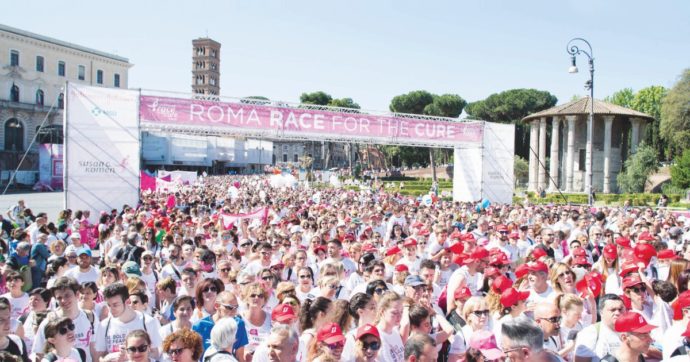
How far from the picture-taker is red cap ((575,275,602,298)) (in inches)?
250

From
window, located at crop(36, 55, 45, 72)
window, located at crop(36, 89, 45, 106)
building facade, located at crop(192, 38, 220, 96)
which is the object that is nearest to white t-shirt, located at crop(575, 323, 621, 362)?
window, located at crop(36, 89, 45, 106)

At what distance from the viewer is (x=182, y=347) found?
4.03 meters

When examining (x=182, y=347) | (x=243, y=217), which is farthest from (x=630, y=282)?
(x=243, y=217)

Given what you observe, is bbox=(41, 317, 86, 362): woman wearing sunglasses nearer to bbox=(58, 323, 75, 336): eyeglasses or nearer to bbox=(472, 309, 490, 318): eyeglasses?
bbox=(58, 323, 75, 336): eyeglasses

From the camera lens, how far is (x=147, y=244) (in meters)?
10.7

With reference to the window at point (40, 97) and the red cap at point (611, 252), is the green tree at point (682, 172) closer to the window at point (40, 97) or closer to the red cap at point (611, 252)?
the red cap at point (611, 252)

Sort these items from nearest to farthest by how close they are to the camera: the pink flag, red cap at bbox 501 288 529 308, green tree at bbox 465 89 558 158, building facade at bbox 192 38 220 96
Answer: red cap at bbox 501 288 529 308, the pink flag, green tree at bbox 465 89 558 158, building facade at bbox 192 38 220 96

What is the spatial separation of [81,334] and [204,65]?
13840 cm

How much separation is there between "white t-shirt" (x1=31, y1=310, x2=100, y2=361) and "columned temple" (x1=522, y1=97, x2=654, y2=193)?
50145mm

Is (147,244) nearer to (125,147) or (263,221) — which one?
(263,221)

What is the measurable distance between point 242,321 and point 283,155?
136m

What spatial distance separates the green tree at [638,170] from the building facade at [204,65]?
10625cm

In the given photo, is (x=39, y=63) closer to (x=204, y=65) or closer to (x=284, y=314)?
(x=204, y=65)

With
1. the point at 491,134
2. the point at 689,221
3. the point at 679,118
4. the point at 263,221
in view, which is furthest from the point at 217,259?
the point at 679,118
